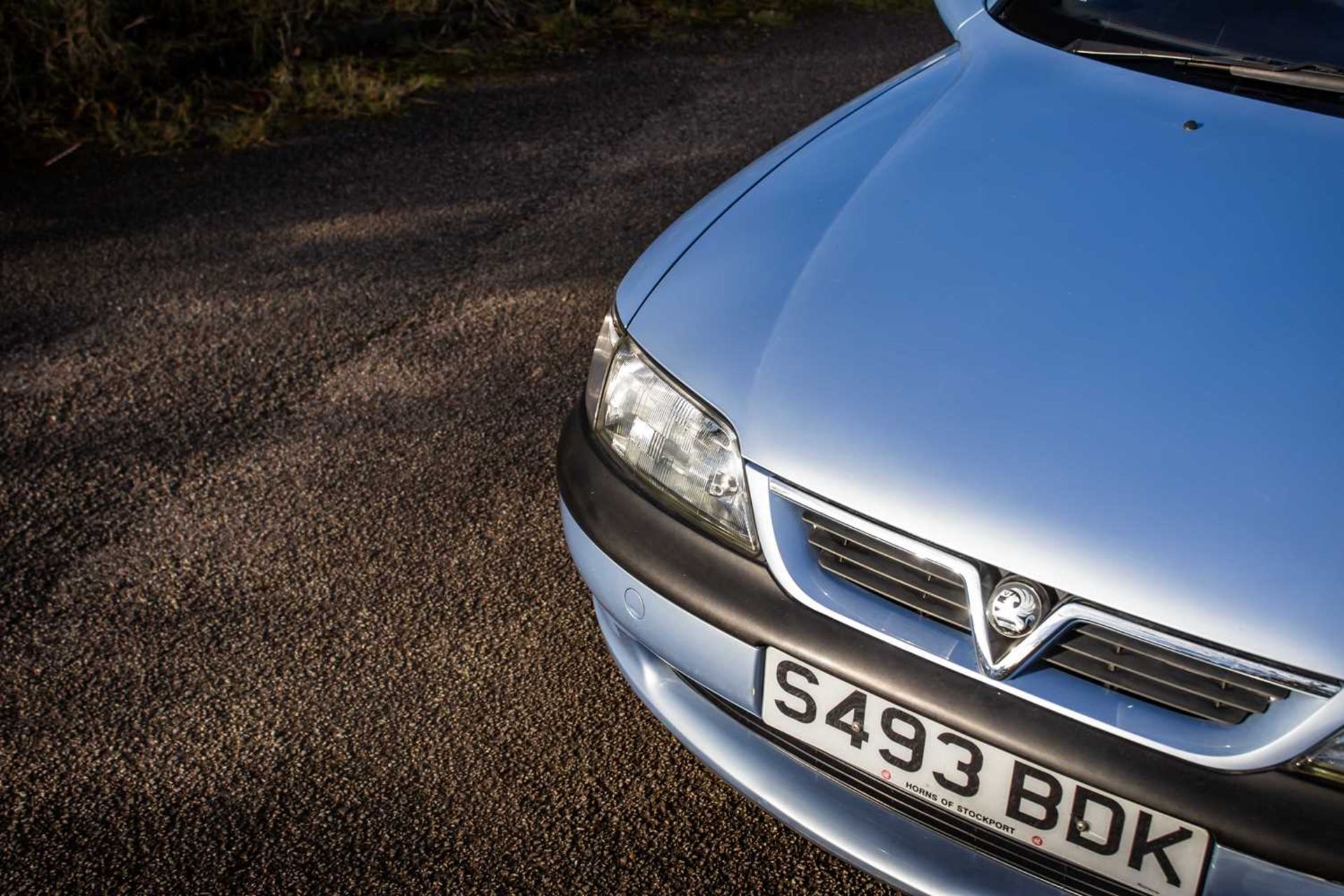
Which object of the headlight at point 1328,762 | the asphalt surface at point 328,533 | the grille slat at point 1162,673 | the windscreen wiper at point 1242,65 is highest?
the windscreen wiper at point 1242,65

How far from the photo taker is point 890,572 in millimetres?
1513

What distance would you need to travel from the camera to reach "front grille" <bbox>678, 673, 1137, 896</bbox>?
142 centimetres

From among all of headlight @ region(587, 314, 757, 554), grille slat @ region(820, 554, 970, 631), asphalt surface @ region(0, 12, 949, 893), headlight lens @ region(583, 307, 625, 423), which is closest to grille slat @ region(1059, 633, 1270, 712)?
grille slat @ region(820, 554, 970, 631)

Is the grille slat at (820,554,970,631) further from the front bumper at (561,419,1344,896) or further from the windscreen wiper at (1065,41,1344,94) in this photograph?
the windscreen wiper at (1065,41,1344,94)

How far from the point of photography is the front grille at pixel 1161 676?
4.37 ft

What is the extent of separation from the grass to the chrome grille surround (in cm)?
331

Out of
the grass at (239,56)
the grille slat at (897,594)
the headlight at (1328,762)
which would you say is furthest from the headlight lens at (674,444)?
the grass at (239,56)

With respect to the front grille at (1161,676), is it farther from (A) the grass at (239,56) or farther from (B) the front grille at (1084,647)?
(A) the grass at (239,56)

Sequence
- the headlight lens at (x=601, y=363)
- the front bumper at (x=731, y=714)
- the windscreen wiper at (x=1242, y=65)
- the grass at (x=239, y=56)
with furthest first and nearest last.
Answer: the grass at (x=239, y=56) → the windscreen wiper at (x=1242, y=65) → the headlight lens at (x=601, y=363) → the front bumper at (x=731, y=714)

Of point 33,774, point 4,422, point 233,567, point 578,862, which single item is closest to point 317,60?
point 4,422

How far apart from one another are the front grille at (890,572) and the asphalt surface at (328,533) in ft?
1.90

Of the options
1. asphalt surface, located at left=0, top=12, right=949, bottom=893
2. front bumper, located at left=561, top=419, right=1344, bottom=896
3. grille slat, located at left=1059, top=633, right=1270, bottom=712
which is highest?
grille slat, located at left=1059, top=633, right=1270, bottom=712

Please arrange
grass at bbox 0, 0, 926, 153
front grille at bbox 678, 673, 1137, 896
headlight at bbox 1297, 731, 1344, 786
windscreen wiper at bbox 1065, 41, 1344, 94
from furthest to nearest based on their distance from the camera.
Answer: grass at bbox 0, 0, 926, 153 → windscreen wiper at bbox 1065, 41, 1344, 94 → front grille at bbox 678, 673, 1137, 896 → headlight at bbox 1297, 731, 1344, 786

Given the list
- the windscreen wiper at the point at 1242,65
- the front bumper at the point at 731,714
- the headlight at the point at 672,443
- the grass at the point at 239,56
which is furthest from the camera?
the grass at the point at 239,56
